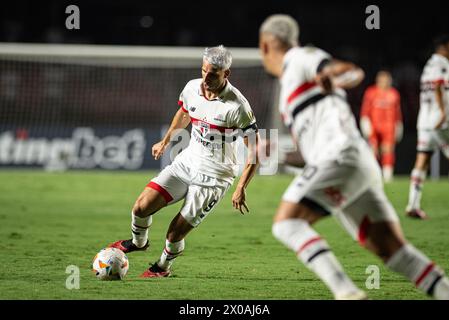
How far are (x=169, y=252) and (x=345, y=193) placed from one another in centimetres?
256

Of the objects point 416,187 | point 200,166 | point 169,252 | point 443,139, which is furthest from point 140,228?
point 443,139

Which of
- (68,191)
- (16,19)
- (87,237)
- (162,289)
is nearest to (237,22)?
(16,19)

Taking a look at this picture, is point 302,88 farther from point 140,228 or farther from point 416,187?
point 416,187

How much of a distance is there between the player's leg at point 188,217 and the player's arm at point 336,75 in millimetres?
2325

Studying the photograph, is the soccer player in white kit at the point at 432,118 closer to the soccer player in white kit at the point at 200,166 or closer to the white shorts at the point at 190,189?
the soccer player in white kit at the point at 200,166

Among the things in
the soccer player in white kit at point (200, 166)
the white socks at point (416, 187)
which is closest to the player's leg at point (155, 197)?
the soccer player in white kit at point (200, 166)

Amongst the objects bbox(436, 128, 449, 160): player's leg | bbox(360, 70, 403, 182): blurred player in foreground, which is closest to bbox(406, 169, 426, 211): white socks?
bbox(436, 128, 449, 160): player's leg

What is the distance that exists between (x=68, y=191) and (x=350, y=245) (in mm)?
7258

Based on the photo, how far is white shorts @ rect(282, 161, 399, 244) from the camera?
486cm

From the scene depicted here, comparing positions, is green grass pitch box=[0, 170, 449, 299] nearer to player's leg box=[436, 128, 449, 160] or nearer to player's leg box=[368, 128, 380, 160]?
player's leg box=[436, 128, 449, 160]

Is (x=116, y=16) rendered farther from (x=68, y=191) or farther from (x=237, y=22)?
(x=68, y=191)

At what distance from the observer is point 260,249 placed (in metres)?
9.06

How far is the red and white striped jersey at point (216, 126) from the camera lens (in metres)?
7.08

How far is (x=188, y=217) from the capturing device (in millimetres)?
6965
